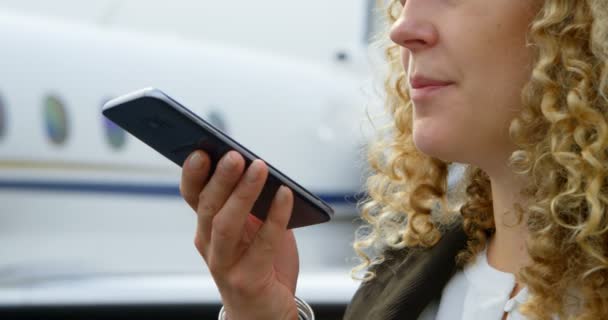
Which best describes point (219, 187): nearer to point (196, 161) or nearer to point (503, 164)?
point (196, 161)

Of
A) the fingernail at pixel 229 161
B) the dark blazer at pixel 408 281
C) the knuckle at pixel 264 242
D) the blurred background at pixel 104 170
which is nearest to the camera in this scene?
the fingernail at pixel 229 161

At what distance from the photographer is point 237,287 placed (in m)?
1.50

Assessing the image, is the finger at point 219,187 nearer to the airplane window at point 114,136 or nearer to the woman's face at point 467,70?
the woman's face at point 467,70

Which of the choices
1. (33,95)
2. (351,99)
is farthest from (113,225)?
(351,99)

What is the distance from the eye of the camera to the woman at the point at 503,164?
1.33 m

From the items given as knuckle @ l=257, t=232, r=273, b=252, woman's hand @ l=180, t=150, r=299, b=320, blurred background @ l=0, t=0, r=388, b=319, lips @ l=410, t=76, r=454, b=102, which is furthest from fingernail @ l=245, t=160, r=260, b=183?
blurred background @ l=0, t=0, r=388, b=319

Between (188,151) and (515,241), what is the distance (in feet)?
1.55

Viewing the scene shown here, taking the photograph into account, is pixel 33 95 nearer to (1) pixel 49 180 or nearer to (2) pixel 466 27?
(1) pixel 49 180

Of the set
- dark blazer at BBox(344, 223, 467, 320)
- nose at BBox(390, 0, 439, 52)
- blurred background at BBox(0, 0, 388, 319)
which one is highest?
nose at BBox(390, 0, 439, 52)

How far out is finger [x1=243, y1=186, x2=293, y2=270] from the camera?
4.52 feet

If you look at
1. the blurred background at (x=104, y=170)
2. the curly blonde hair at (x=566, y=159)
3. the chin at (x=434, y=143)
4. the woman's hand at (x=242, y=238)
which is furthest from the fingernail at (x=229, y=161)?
the blurred background at (x=104, y=170)

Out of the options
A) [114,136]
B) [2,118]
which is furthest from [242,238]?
[114,136]

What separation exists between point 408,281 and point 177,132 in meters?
0.44

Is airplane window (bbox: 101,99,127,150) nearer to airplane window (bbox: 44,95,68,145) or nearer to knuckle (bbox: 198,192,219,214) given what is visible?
airplane window (bbox: 44,95,68,145)
